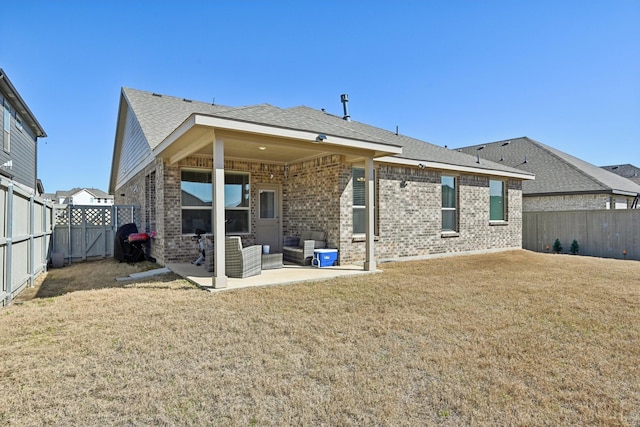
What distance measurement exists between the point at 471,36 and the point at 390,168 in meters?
4.87

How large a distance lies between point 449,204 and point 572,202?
25.4 ft

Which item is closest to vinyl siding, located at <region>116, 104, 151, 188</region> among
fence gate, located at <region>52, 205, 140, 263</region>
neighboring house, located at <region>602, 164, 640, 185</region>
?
fence gate, located at <region>52, 205, 140, 263</region>

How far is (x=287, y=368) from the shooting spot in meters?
3.05

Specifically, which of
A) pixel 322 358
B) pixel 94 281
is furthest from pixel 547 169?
pixel 94 281

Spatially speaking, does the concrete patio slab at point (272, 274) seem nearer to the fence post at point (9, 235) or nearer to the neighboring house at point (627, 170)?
the fence post at point (9, 235)

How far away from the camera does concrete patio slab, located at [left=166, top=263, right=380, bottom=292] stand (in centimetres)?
645

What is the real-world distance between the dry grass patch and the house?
121 inches

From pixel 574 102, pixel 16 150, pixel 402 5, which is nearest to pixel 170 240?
pixel 402 5

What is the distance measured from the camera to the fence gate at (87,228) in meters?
10.6

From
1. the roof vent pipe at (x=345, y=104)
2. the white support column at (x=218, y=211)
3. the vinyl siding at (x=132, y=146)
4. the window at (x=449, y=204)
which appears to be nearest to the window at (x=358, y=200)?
the window at (x=449, y=204)

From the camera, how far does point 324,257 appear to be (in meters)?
8.48

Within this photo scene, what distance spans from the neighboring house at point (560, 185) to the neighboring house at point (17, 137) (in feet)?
58.5

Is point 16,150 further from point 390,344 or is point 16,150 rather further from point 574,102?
point 574,102

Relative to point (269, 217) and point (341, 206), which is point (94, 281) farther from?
point (341, 206)
